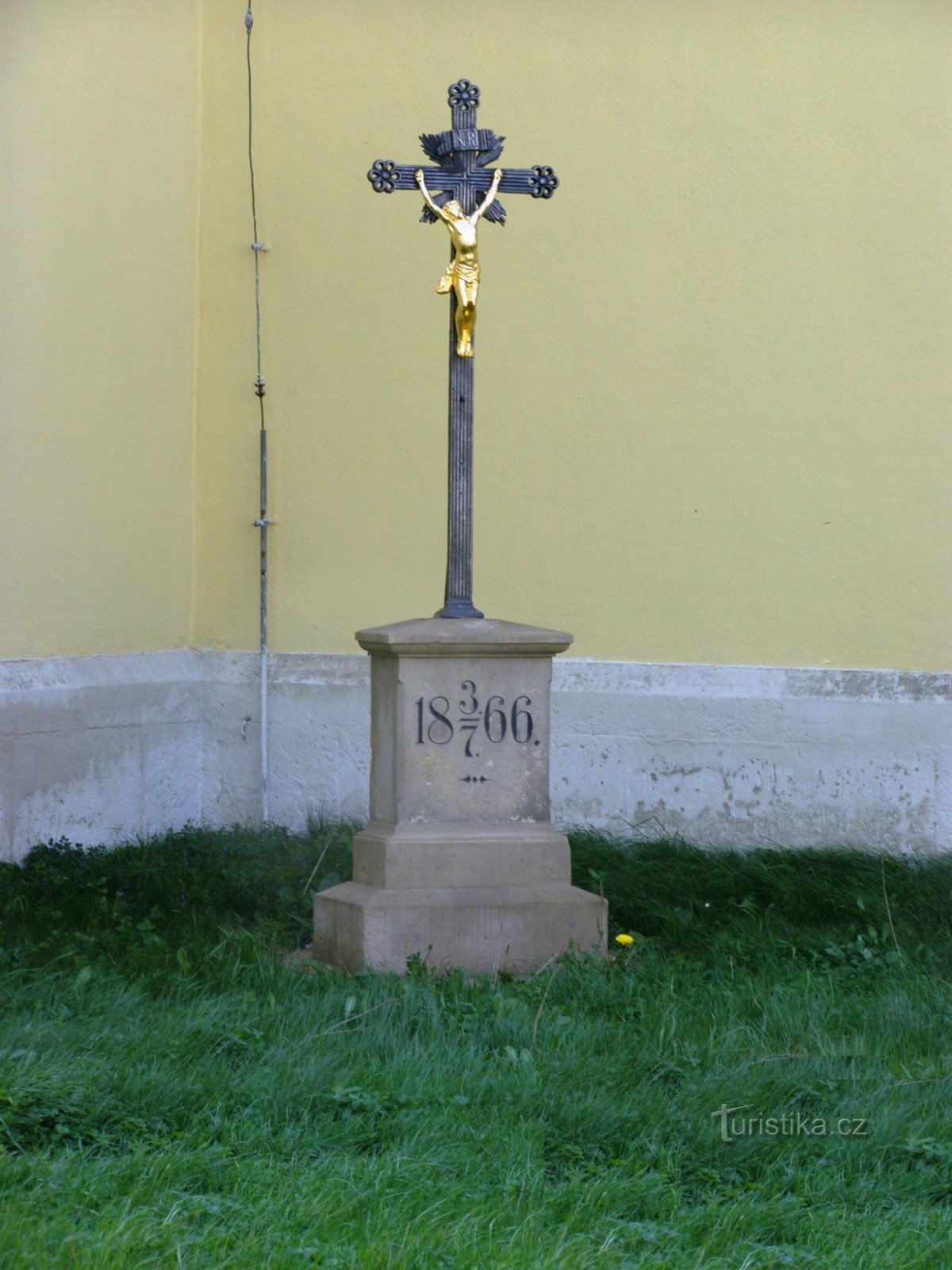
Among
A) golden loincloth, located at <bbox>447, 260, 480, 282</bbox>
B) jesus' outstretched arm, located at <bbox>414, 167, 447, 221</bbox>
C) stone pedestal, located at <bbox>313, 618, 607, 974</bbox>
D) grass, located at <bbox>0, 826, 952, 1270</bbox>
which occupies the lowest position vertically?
grass, located at <bbox>0, 826, 952, 1270</bbox>

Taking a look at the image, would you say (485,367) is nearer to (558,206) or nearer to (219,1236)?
(558,206)

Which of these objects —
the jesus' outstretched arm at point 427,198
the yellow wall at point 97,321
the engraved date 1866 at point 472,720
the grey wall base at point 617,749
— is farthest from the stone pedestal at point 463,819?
the yellow wall at point 97,321

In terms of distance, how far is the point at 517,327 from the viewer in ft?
24.9

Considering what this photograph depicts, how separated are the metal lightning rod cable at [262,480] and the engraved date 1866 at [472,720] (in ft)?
8.91

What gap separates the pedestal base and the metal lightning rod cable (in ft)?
8.45

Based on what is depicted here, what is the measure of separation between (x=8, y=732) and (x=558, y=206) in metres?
3.86

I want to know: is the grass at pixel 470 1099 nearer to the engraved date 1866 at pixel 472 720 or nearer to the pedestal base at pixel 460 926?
the pedestal base at pixel 460 926

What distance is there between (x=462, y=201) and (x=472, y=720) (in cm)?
196

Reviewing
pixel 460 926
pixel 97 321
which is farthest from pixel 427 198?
pixel 460 926

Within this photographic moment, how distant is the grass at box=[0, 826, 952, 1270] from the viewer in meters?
2.96

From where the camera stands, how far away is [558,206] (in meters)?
7.55

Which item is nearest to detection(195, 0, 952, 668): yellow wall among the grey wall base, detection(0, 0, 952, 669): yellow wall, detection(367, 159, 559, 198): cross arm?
detection(0, 0, 952, 669): yellow wall

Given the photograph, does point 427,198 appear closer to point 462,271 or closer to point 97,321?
point 462,271

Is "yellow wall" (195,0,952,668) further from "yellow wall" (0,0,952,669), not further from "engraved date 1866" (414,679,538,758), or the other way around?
"engraved date 1866" (414,679,538,758)
